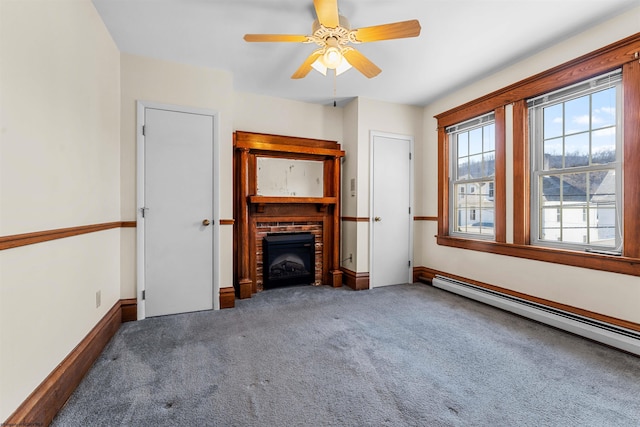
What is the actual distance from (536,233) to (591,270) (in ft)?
1.88

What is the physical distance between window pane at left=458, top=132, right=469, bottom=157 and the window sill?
115 centimetres

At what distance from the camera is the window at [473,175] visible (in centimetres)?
332

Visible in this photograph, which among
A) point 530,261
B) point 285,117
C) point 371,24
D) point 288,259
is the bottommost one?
point 288,259

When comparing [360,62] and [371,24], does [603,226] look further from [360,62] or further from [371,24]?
[371,24]

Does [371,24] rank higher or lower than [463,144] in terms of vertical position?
higher

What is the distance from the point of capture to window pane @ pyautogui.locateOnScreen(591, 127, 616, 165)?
2.31m

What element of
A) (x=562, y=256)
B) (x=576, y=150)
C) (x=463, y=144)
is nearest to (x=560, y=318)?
(x=562, y=256)

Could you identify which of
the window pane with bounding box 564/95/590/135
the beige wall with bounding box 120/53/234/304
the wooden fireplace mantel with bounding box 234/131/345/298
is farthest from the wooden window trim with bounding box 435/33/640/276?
the beige wall with bounding box 120/53/234/304

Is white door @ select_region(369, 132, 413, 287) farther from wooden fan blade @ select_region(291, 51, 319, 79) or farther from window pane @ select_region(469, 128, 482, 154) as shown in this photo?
wooden fan blade @ select_region(291, 51, 319, 79)

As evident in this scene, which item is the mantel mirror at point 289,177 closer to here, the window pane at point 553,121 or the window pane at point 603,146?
the window pane at point 553,121

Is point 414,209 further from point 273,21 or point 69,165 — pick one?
point 69,165

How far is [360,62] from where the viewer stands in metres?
2.28

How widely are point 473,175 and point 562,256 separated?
1.36 m

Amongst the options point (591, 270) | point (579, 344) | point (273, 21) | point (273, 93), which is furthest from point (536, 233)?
point (273, 93)
